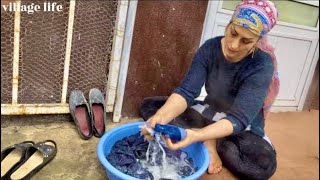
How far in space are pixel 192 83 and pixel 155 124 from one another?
0.42 m

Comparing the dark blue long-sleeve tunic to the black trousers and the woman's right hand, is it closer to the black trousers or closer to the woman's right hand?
the black trousers

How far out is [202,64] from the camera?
6.44ft

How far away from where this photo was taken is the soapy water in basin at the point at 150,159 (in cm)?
171

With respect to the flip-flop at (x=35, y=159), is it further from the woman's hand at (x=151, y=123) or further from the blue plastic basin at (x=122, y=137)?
the woman's hand at (x=151, y=123)

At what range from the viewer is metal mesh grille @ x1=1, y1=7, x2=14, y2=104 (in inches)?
74.2

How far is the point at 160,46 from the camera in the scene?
7.77ft

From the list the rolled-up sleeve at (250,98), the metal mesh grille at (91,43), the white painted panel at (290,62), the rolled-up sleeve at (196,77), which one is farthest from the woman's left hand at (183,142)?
the white painted panel at (290,62)

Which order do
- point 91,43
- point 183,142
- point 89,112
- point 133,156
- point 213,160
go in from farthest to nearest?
point 89,112
point 91,43
point 213,160
point 133,156
point 183,142

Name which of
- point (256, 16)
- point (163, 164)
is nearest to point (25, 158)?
point (163, 164)

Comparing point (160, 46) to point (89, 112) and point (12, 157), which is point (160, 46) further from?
point (12, 157)

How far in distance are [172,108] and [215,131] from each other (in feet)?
0.92

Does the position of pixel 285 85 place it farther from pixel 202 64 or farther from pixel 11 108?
pixel 11 108

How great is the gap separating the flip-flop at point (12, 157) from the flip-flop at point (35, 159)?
2 centimetres

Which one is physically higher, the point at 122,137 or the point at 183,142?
the point at 183,142
